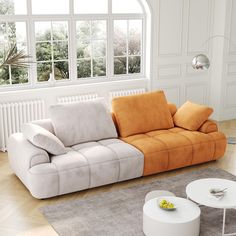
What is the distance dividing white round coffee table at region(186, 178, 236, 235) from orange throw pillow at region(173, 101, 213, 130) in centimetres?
156

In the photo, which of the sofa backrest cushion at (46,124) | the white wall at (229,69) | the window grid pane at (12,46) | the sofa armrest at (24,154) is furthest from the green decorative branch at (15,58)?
Result: the white wall at (229,69)

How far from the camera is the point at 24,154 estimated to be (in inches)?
189

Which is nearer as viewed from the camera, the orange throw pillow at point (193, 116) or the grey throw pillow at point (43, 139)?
the grey throw pillow at point (43, 139)

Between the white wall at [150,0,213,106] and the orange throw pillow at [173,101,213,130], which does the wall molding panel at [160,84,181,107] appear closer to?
the white wall at [150,0,213,106]

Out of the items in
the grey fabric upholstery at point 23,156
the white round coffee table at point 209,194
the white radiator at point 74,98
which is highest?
the white radiator at point 74,98

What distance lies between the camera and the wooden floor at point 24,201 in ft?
13.6

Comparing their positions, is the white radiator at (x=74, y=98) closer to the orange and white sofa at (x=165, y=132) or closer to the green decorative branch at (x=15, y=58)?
the green decorative branch at (x=15, y=58)

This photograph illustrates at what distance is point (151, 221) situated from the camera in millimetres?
3799

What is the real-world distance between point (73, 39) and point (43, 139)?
260 centimetres

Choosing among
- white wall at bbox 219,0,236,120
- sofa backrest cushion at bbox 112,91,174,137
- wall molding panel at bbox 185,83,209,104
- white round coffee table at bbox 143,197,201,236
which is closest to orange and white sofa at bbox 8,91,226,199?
sofa backrest cushion at bbox 112,91,174,137

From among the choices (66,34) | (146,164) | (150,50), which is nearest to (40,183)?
(146,164)

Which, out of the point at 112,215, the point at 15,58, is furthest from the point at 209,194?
the point at 15,58

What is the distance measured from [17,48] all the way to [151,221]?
3866 millimetres

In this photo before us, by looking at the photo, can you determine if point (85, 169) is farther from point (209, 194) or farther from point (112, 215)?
point (209, 194)
